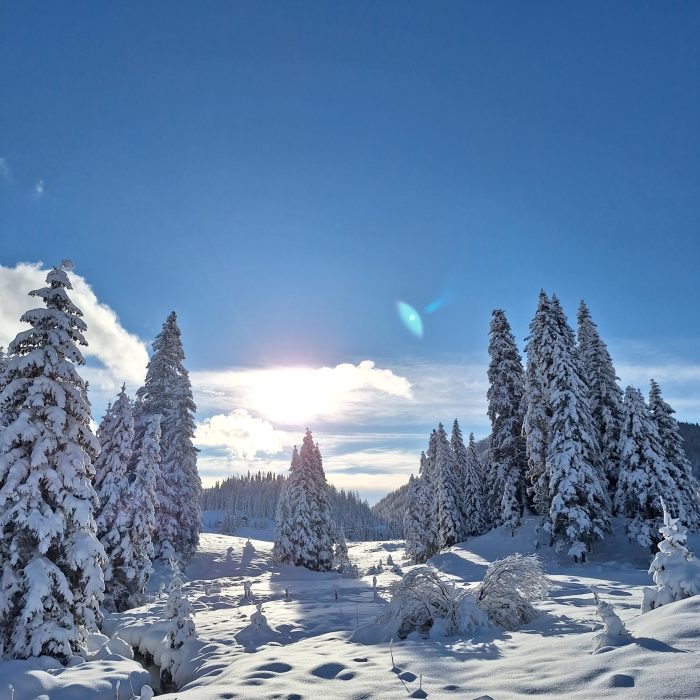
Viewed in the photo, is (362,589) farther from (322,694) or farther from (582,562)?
(322,694)

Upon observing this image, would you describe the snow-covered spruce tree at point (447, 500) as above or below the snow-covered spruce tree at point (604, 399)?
below

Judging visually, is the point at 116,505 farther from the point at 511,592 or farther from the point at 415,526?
the point at 415,526

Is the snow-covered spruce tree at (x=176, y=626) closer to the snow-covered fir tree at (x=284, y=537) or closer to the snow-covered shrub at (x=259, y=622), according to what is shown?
the snow-covered shrub at (x=259, y=622)

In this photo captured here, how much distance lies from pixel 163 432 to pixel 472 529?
30179 millimetres

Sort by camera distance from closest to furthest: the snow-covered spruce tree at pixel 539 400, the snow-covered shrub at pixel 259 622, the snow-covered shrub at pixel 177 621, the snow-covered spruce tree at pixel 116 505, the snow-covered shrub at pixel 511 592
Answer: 1. the snow-covered shrub at pixel 511 592
2. the snow-covered shrub at pixel 177 621
3. the snow-covered shrub at pixel 259 622
4. the snow-covered spruce tree at pixel 116 505
5. the snow-covered spruce tree at pixel 539 400

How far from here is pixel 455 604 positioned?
11.8m

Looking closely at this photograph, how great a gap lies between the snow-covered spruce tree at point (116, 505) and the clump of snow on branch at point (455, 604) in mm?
15117

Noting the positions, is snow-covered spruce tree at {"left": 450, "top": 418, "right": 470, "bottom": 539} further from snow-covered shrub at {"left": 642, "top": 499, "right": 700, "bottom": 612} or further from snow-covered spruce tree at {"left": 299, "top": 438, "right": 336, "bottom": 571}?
snow-covered shrub at {"left": 642, "top": 499, "right": 700, "bottom": 612}

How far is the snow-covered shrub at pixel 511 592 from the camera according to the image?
11.6m

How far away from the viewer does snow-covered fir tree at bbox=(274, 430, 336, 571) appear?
135 ft

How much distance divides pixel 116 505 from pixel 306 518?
20.9 meters

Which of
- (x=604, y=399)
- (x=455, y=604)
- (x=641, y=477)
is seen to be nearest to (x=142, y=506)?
(x=455, y=604)

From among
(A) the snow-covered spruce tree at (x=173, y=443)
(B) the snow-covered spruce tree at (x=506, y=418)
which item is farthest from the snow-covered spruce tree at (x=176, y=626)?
(B) the snow-covered spruce tree at (x=506, y=418)

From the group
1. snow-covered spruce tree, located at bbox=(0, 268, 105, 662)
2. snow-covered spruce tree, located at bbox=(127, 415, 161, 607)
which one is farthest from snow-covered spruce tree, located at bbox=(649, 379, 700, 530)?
snow-covered spruce tree, located at bbox=(0, 268, 105, 662)
